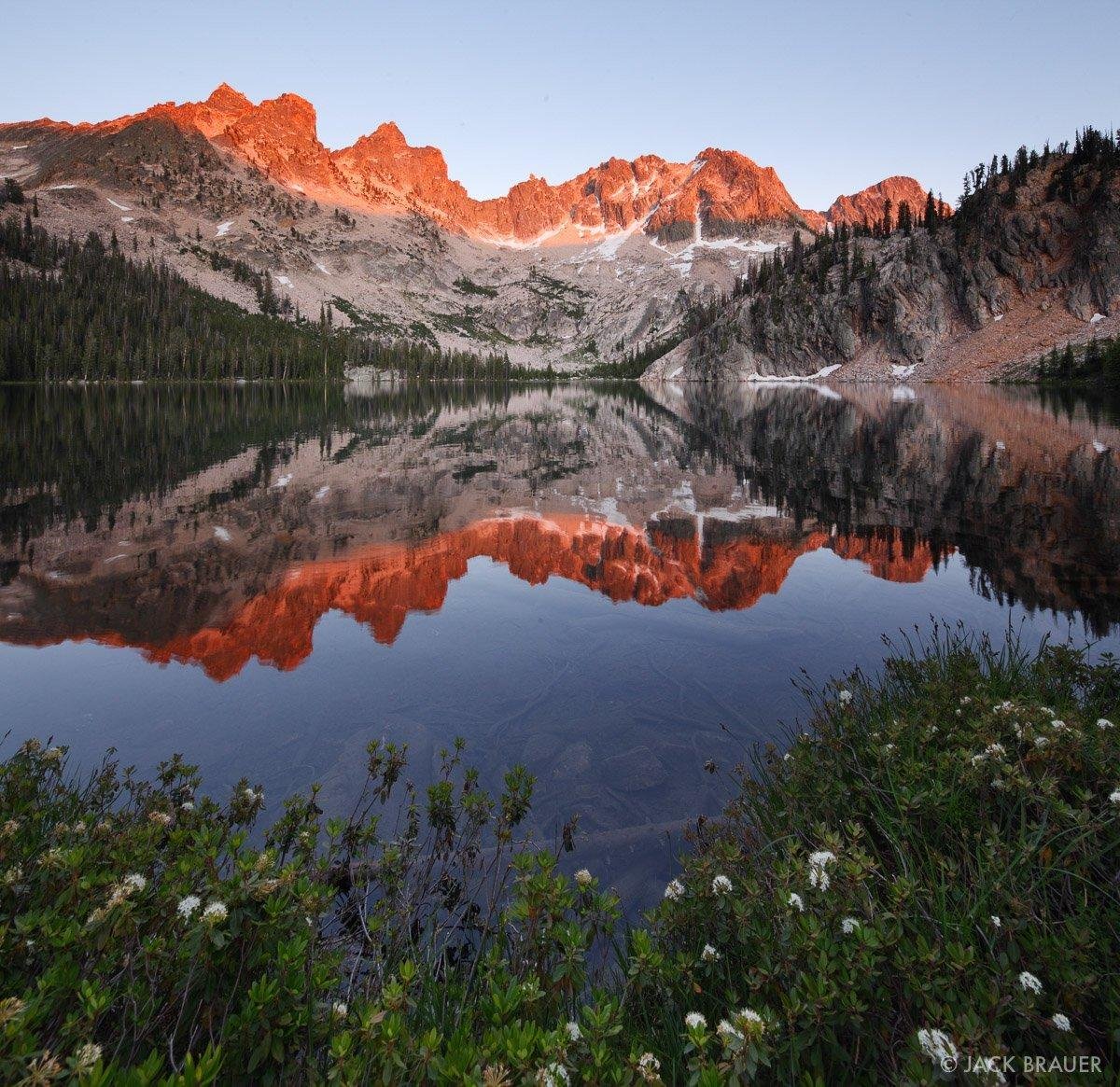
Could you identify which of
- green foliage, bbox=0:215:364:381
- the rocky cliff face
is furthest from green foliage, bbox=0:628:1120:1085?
green foliage, bbox=0:215:364:381

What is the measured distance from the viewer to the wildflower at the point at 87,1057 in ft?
7.53

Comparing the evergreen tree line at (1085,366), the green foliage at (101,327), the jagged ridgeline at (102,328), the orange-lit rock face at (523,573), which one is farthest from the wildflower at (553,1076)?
the jagged ridgeline at (102,328)

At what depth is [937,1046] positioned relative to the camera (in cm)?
278

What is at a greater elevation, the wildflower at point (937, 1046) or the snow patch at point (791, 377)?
the snow patch at point (791, 377)

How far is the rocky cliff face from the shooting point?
13425 cm

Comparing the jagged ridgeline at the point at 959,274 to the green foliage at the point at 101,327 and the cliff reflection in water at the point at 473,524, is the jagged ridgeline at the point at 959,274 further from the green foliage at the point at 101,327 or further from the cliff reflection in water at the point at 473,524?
the green foliage at the point at 101,327

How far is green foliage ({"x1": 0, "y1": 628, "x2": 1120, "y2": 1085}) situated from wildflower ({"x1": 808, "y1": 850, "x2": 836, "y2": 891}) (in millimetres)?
26

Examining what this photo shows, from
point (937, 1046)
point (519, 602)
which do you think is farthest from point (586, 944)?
point (519, 602)

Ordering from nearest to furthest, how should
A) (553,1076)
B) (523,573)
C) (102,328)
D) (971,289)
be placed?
(553,1076) → (523,573) → (102,328) → (971,289)

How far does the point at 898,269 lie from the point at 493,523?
186 metres

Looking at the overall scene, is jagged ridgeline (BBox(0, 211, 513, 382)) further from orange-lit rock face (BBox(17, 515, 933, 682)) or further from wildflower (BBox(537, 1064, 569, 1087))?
wildflower (BBox(537, 1064, 569, 1087))

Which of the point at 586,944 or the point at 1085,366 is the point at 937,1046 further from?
the point at 1085,366

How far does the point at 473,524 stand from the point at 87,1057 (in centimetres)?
1907

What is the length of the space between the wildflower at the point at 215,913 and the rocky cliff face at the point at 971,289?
151 meters
